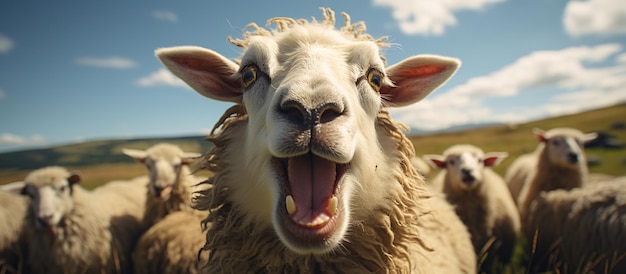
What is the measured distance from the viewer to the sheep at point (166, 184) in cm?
567

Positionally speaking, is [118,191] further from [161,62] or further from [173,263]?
[161,62]

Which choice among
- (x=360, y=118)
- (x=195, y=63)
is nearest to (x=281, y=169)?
(x=360, y=118)

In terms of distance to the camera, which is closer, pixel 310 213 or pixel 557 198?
pixel 310 213

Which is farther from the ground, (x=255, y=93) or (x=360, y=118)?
(x=255, y=93)

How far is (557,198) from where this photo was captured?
194 inches

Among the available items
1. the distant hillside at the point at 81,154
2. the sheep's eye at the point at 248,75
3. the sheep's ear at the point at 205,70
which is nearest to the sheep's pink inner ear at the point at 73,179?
the sheep's ear at the point at 205,70

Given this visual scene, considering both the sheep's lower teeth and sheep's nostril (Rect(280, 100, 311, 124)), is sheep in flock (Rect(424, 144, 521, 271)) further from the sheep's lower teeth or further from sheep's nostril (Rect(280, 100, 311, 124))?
sheep's nostril (Rect(280, 100, 311, 124))

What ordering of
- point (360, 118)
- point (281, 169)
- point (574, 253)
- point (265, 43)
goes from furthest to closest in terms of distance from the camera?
1. point (574, 253)
2. point (265, 43)
3. point (360, 118)
4. point (281, 169)

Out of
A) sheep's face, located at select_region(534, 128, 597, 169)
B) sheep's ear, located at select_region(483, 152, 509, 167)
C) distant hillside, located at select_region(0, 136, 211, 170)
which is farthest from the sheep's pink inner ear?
distant hillside, located at select_region(0, 136, 211, 170)

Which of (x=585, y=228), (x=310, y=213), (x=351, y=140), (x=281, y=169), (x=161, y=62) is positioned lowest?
(x=585, y=228)

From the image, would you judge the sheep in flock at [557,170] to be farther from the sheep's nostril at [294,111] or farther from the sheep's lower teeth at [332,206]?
the sheep's nostril at [294,111]

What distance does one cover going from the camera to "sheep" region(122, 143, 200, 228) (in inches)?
223

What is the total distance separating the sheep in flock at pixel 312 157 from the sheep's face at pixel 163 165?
10.3 ft

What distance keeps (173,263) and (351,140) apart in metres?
2.95
